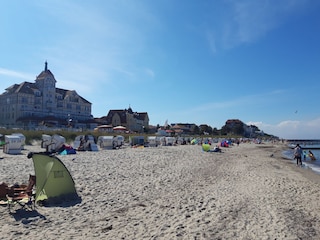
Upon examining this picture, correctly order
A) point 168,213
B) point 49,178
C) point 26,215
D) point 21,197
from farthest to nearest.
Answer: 1. point 49,178
2. point 168,213
3. point 21,197
4. point 26,215

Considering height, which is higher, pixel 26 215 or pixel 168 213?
pixel 26 215

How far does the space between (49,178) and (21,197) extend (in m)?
0.77

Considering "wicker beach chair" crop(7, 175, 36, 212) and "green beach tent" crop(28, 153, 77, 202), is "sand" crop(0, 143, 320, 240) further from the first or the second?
"green beach tent" crop(28, 153, 77, 202)

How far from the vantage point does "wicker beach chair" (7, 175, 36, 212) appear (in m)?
6.36

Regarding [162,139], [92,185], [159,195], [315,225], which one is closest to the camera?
[315,225]

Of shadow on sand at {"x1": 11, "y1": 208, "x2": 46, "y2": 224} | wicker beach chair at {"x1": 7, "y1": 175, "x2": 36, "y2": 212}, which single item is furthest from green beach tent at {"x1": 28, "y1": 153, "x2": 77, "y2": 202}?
shadow on sand at {"x1": 11, "y1": 208, "x2": 46, "y2": 224}

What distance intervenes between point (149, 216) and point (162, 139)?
32.3m

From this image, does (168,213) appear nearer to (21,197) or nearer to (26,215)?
(26,215)

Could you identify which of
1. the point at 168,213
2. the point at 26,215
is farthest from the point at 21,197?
the point at 168,213

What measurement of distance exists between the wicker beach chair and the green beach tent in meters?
0.17

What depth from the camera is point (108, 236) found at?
5117mm

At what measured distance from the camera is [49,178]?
23.0 ft

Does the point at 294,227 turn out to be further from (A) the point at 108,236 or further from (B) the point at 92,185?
(B) the point at 92,185

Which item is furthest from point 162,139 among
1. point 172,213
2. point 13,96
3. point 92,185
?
point 13,96
